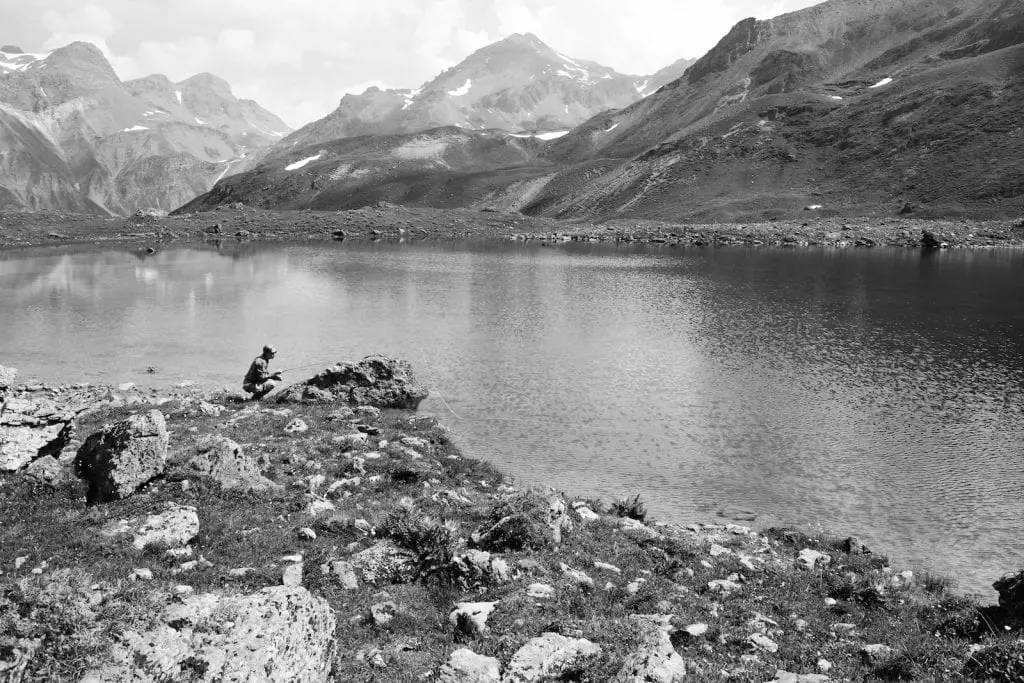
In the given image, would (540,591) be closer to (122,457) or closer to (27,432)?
(122,457)

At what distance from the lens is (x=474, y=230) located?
7047 inches

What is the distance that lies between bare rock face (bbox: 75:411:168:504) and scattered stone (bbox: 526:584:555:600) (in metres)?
10.4

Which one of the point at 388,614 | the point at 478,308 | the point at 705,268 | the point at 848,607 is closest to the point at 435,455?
the point at 388,614

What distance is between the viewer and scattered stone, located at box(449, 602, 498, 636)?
41.7 feet

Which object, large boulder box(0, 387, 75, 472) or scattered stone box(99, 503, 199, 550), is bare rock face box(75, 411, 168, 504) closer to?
large boulder box(0, 387, 75, 472)

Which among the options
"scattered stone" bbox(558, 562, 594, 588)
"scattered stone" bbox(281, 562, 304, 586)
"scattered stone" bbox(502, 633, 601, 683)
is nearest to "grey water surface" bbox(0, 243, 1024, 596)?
"scattered stone" bbox(558, 562, 594, 588)

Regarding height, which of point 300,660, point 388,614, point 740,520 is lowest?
point 740,520

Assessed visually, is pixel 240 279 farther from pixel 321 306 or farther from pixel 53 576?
pixel 53 576

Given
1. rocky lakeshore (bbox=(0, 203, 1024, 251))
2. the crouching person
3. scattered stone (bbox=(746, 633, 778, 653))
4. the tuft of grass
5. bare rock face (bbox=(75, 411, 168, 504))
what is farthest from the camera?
rocky lakeshore (bbox=(0, 203, 1024, 251))

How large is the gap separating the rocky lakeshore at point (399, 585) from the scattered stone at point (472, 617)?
4cm

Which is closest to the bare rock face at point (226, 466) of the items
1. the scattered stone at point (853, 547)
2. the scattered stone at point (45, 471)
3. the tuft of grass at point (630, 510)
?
the scattered stone at point (45, 471)

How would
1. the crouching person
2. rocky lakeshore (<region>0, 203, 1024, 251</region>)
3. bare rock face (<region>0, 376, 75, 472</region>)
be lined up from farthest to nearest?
1. rocky lakeshore (<region>0, 203, 1024, 251</region>)
2. the crouching person
3. bare rock face (<region>0, 376, 75, 472</region>)

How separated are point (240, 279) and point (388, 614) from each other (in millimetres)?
80886

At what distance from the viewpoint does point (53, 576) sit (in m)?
11.5
